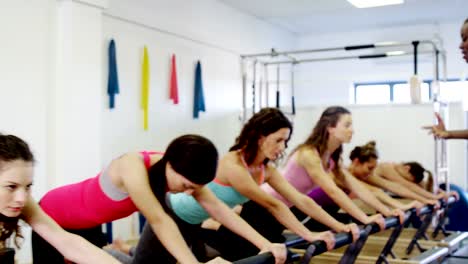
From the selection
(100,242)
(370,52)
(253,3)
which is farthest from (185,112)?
(100,242)

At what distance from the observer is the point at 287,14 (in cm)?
818

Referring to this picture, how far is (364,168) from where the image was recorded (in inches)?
188

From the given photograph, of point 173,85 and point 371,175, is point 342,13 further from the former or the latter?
point 371,175

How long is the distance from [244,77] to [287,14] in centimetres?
151

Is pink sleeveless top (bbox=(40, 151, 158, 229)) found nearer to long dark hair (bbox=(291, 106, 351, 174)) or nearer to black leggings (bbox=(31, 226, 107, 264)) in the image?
black leggings (bbox=(31, 226, 107, 264))

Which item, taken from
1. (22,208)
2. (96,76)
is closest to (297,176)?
(22,208)

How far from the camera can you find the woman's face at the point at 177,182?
2.08 m

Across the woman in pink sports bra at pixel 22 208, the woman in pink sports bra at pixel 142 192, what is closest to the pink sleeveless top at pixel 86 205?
the woman in pink sports bra at pixel 142 192

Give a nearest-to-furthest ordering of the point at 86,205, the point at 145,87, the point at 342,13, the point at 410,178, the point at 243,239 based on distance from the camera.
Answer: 1. the point at 86,205
2. the point at 243,239
3. the point at 410,178
4. the point at 145,87
5. the point at 342,13

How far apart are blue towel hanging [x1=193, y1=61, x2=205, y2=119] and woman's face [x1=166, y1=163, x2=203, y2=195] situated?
179 inches

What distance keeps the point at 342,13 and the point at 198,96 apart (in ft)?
8.60

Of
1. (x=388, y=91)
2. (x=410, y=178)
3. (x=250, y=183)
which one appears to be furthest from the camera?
(x=388, y=91)

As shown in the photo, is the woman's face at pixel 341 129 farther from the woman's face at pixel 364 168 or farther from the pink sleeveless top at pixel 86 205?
the pink sleeveless top at pixel 86 205

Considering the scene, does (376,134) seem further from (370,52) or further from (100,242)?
(100,242)
